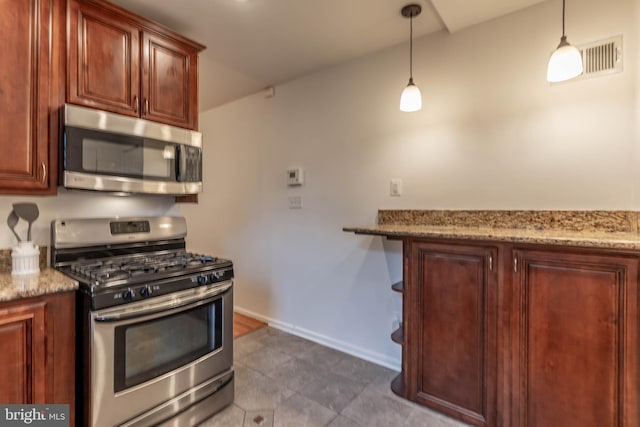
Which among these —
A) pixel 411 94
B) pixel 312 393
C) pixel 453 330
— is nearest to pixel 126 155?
pixel 411 94

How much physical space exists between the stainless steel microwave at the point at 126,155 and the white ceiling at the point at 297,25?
709 mm

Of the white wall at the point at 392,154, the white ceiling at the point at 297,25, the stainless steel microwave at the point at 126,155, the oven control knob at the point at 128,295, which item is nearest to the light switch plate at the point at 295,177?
the white wall at the point at 392,154

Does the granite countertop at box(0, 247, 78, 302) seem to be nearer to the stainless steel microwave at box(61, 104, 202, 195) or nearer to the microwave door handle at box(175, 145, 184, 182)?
the stainless steel microwave at box(61, 104, 202, 195)

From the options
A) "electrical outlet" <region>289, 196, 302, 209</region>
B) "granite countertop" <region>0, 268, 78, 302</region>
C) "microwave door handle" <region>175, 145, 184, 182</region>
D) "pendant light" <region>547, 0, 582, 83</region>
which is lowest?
"granite countertop" <region>0, 268, 78, 302</region>

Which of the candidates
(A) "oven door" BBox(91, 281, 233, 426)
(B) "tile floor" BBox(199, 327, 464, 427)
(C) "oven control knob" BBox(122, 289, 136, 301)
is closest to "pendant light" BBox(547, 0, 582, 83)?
(B) "tile floor" BBox(199, 327, 464, 427)

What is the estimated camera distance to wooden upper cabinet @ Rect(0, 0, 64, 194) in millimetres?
1440

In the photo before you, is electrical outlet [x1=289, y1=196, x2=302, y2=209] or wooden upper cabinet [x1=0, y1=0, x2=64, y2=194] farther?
electrical outlet [x1=289, y1=196, x2=302, y2=209]

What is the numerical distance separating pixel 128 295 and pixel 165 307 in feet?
0.63

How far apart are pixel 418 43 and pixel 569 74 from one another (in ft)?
3.60

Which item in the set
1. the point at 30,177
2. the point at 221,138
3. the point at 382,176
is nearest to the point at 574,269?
the point at 382,176

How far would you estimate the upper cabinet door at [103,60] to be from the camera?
1635 mm

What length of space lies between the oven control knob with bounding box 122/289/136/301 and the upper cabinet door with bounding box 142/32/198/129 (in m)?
1.05

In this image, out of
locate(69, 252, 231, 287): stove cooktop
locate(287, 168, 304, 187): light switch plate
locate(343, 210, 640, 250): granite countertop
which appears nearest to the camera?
locate(343, 210, 640, 250): granite countertop

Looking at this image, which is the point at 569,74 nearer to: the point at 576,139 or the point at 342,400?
the point at 576,139
